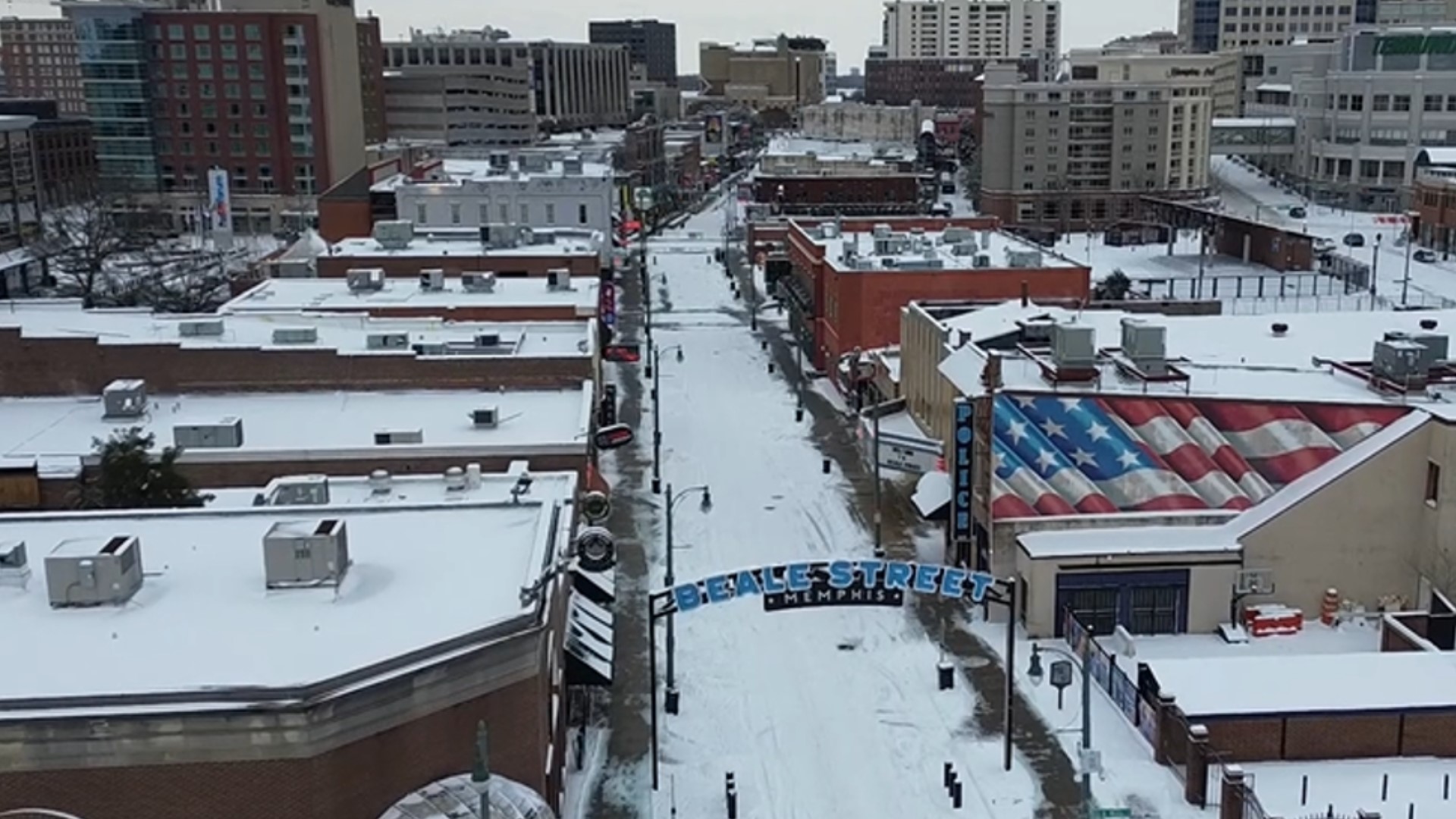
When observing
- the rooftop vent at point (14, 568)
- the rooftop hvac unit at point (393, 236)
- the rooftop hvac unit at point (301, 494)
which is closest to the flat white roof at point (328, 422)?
the rooftop hvac unit at point (301, 494)

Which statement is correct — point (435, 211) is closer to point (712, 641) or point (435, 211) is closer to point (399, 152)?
point (399, 152)

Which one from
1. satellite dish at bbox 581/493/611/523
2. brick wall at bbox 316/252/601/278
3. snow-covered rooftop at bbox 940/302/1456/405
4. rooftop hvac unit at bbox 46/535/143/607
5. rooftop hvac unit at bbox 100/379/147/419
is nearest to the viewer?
rooftop hvac unit at bbox 46/535/143/607

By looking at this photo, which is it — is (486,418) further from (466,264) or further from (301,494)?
(466,264)

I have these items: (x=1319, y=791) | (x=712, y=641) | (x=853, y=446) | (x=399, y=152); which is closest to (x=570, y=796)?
(x=712, y=641)

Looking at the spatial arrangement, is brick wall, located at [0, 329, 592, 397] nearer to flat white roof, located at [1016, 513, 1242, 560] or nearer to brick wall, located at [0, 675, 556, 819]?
flat white roof, located at [1016, 513, 1242, 560]

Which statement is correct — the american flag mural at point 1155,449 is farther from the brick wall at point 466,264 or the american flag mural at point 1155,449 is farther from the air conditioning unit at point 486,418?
the brick wall at point 466,264

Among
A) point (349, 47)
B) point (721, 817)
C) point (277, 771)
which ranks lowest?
point (721, 817)

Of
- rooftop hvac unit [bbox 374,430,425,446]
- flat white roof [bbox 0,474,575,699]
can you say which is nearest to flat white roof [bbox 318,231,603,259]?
rooftop hvac unit [bbox 374,430,425,446]
